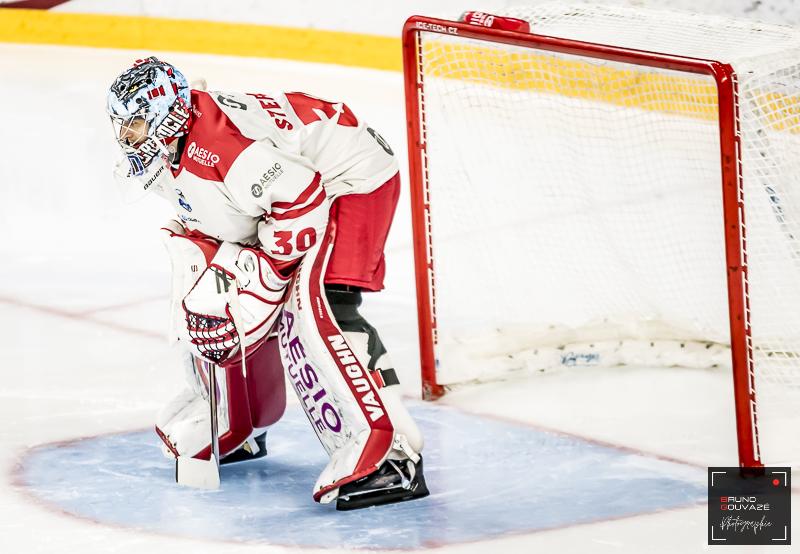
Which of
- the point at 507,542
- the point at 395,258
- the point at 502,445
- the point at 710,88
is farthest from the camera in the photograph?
the point at 395,258

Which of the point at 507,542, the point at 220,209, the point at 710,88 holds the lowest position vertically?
the point at 507,542

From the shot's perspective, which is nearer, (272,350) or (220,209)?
(220,209)

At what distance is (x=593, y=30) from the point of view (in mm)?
3482

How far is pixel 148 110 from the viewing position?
104 inches

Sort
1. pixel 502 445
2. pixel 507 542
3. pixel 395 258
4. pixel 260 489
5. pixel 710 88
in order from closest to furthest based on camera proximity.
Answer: pixel 507 542 < pixel 260 489 < pixel 502 445 < pixel 710 88 < pixel 395 258

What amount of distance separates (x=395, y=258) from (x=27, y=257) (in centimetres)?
133

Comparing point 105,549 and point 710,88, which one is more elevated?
point 710,88

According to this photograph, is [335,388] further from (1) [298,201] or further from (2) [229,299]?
(1) [298,201]

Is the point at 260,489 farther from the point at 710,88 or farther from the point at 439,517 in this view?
the point at 710,88

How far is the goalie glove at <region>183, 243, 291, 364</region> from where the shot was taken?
2.77 meters

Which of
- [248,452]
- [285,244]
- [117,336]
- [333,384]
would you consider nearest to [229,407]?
[248,452]

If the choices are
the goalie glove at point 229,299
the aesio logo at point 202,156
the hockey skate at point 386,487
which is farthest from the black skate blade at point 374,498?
the aesio logo at point 202,156

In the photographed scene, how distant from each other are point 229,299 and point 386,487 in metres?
0.49

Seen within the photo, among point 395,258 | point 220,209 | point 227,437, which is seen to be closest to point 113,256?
point 395,258
